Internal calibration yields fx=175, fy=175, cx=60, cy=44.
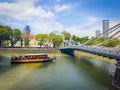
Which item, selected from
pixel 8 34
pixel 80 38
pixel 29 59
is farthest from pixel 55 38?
pixel 29 59

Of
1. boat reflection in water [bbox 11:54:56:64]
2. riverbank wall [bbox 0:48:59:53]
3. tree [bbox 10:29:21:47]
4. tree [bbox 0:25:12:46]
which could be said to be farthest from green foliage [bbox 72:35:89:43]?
boat reflection in water [bbox 11:54:56:64]

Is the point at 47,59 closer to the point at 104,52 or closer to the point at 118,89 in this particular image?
the point at 104,52

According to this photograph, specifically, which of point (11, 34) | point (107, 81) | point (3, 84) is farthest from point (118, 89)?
point (11, 34)

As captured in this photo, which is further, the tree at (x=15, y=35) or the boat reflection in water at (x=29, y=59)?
the tree at (x=15, y=35)

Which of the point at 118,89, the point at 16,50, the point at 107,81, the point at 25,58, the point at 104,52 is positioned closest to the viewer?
the point at 118,89

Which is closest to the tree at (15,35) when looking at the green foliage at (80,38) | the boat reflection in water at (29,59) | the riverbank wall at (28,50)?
the riverbank wall at (28,50)

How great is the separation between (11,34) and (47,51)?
23.6m

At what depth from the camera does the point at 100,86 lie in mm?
25859

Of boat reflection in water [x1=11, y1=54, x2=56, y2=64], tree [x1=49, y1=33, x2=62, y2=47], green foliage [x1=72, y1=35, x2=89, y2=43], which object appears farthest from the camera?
green foliage [x1=72, y1=35, x2=89, y2=43]

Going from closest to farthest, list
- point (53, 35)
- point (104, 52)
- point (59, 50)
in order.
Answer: point (104, 52), point (59, 50), point (53, 35)

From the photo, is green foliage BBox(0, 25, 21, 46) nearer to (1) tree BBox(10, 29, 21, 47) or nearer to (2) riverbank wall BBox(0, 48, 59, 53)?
(1) tree BBox(10, 29, 21, 47)

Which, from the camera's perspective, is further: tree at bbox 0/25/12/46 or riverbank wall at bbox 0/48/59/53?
tree at bbox 0/25/12/46

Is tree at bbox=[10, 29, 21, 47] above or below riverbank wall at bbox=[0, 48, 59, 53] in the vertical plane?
above

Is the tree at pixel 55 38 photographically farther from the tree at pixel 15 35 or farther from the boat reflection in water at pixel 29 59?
the boat reflection in water at pixel 29 59
